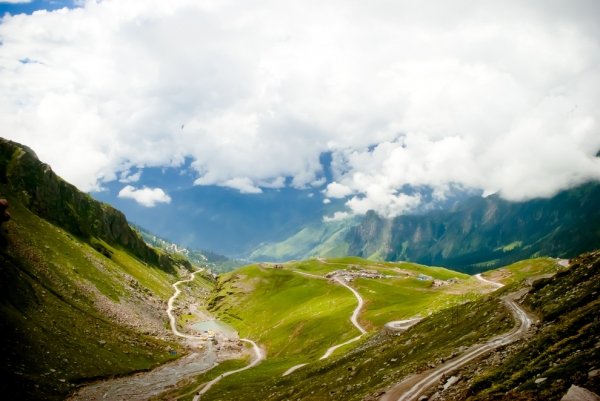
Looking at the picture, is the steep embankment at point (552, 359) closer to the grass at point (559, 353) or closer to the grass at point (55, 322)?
the grass at point (559, 353)

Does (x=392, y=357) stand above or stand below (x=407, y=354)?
below

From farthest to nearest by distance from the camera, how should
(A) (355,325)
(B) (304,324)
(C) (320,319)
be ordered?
(B) (304,324), (C) (320,319), (A) (355,325)

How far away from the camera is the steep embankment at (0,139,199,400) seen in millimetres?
82125

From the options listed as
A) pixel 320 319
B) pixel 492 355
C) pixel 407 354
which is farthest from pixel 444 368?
pixel 320 319

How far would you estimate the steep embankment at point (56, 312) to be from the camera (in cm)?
8212

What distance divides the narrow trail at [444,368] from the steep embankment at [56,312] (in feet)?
213

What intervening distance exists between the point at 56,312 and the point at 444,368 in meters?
103

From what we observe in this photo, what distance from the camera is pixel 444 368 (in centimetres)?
3819

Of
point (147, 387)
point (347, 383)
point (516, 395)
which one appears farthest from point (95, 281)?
point (516, 395)

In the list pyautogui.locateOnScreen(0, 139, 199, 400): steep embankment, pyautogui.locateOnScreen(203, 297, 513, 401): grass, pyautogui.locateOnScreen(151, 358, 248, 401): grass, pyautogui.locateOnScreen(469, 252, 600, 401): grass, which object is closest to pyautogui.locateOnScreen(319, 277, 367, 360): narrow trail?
pyautogui.locateOnScreen(151, 358, 248, 401): grass

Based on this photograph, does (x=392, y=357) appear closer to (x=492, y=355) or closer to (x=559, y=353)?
(x=492, y=355)

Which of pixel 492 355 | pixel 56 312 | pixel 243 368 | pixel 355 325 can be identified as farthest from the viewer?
pixel 355 325

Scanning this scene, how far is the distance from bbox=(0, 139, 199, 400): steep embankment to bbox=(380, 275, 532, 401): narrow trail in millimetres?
64815

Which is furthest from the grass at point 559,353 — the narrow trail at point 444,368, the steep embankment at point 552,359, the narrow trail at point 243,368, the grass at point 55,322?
the grass at point 55,322
